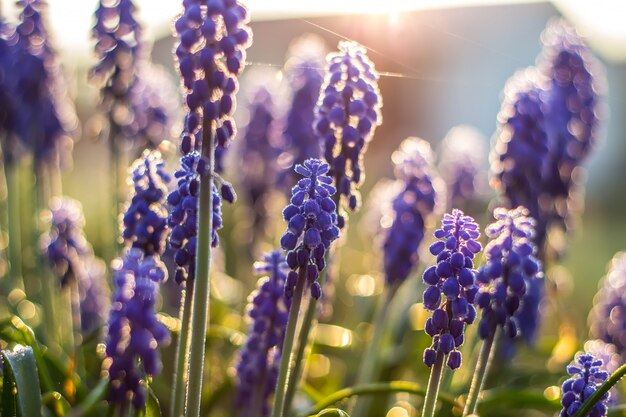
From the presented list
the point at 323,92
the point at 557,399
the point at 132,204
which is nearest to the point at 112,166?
the point at 132,204

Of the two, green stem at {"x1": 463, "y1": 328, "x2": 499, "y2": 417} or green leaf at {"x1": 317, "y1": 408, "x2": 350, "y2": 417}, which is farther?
green stem at {"x1": 463, "y1": 328, "x2": 499, "y2": 417}

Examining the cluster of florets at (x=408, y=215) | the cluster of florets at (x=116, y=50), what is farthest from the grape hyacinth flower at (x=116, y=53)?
the cluster of florets at (x=408, y=215)

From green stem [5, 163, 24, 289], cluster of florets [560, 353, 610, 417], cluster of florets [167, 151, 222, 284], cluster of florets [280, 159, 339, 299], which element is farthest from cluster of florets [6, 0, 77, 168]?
cluster of florets [560, 353, 610, 417]

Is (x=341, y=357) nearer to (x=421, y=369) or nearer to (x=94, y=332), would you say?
(x=421, y=369)

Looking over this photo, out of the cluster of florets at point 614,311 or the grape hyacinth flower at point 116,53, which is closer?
the grape hyacinth flower at point 116,53

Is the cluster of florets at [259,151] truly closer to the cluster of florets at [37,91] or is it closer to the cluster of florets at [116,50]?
the cluster of florets at [37,91]

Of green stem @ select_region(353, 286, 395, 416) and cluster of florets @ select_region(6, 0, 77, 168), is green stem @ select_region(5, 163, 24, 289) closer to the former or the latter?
cluster of florets @ select_region(6, 0, 77, 168)

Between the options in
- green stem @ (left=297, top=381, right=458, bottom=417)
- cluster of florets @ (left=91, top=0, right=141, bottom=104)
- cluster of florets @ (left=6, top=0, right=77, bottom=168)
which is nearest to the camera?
green stem @ (left=297, top=381, right=458, bottom=417)
